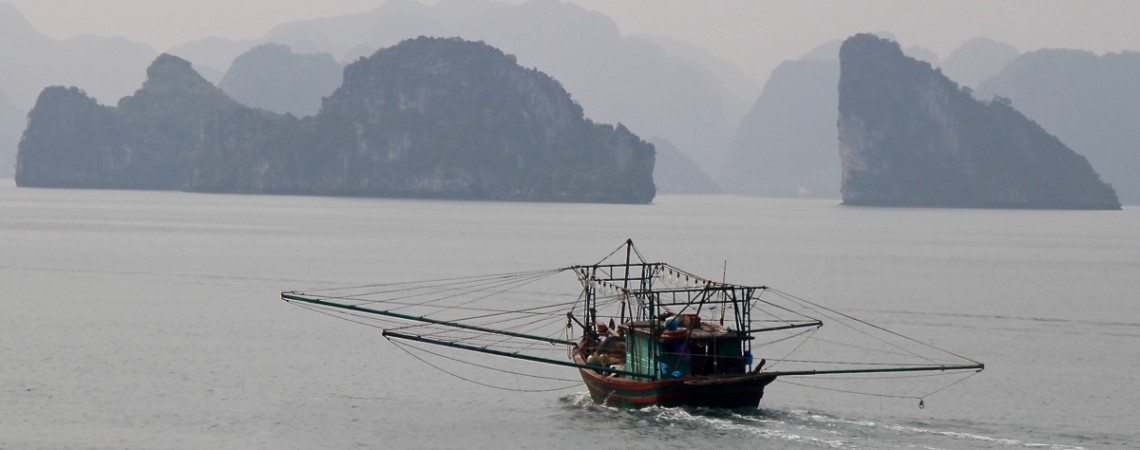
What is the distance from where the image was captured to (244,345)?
2219 inches

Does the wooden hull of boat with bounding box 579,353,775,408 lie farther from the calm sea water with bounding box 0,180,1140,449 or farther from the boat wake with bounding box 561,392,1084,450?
the calm sea water with bounding box 0,180,1140,449

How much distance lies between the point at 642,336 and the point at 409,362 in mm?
13019

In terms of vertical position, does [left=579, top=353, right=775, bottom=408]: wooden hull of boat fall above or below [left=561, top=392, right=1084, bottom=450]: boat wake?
above

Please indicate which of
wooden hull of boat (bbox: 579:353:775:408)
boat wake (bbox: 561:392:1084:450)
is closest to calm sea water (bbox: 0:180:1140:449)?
boat wake (bbox: 561:392:1084:450)

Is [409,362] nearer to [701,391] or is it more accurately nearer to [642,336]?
[642,336]

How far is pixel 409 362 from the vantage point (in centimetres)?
5250

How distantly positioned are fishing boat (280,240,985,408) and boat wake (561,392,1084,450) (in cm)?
57

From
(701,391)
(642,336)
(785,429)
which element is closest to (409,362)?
(642,336)

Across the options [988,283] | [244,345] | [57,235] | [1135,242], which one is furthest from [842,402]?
[1135,242]

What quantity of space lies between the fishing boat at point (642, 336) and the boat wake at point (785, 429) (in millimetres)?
567

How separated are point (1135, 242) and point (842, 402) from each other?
136m

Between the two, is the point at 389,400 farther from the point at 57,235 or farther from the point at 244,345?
the point at 57,235

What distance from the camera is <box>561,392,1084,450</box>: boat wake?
126 feet

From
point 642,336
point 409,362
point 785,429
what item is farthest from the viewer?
point 409,362
